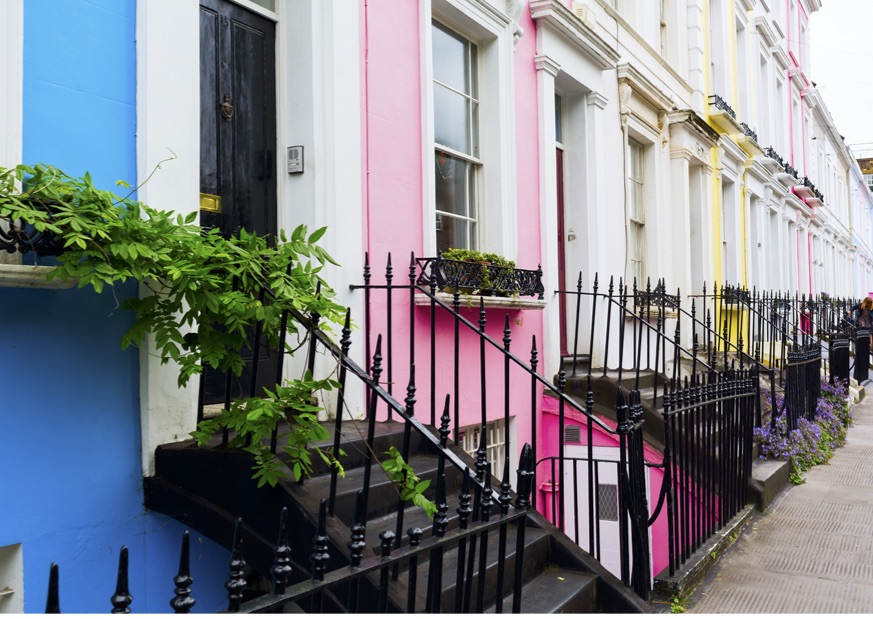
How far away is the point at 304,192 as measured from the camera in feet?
15.9

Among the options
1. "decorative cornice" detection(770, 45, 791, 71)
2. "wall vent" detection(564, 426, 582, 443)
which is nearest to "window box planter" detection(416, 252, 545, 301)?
"wall vent" detection(564, 426, 582, 443)

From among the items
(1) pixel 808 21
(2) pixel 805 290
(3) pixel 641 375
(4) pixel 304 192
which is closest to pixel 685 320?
(3) pixel 641 375

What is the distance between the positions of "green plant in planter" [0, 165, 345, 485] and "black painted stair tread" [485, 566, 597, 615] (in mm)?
1246

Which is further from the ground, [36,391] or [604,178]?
[604,178]

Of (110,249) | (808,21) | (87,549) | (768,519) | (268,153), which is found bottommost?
(768,519)

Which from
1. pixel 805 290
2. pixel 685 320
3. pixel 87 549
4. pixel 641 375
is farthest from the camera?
pixel 805 290

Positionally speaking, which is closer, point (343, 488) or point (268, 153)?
point (343, 488)

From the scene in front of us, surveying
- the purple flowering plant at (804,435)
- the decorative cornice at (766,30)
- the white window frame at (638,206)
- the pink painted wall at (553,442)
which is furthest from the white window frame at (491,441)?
the decorative cornice at (766,30)

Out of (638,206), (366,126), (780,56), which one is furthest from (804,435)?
(780,56)

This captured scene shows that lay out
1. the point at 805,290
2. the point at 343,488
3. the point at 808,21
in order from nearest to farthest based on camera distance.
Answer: the point at 343,488
the point at 805,290
the point at 808,21

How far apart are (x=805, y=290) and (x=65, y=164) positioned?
2024cm

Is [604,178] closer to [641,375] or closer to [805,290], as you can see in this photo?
[641,375]

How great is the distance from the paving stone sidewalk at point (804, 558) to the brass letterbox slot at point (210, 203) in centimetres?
343

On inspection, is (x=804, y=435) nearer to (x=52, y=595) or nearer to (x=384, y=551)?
(x=384, y=551)
